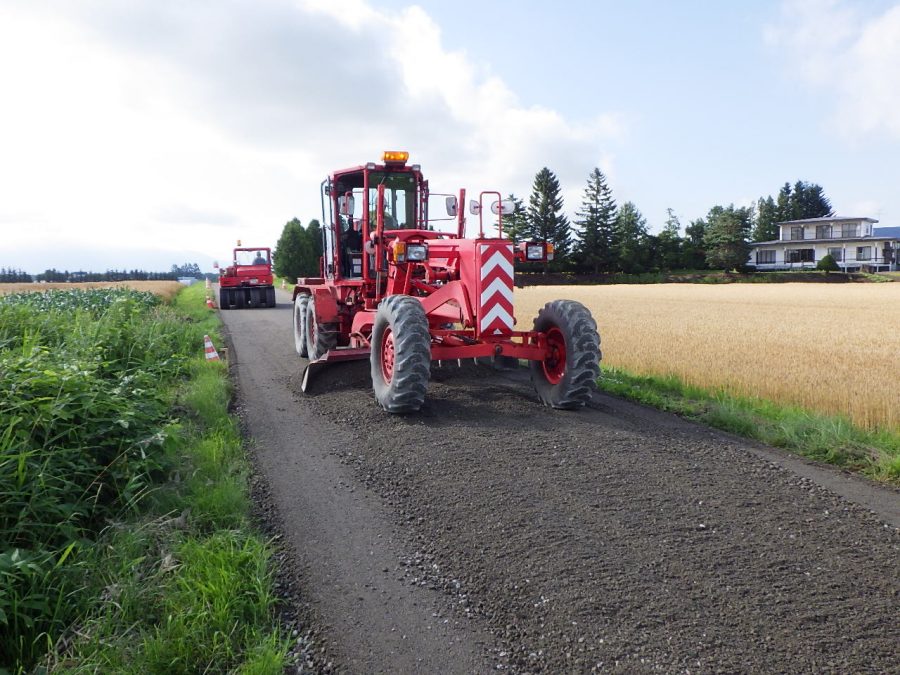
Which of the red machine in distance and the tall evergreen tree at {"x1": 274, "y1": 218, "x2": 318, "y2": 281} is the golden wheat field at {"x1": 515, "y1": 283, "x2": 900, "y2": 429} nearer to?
the red machine in distance

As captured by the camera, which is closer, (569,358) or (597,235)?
(569,358)

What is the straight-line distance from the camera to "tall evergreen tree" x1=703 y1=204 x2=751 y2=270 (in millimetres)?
56906

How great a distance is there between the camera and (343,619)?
9.74 feet

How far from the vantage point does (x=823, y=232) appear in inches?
2472

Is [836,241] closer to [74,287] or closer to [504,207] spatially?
[74,287]

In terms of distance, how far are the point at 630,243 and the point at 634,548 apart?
57738mm

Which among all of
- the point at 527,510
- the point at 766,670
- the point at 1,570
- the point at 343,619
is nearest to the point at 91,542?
the point at 1,570

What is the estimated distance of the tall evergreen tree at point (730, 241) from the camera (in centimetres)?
5691

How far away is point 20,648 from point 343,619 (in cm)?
136

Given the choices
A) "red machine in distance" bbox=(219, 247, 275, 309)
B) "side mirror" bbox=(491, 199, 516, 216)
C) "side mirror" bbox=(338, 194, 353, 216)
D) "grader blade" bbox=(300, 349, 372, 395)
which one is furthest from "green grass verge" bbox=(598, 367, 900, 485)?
"red machine in distance" bbox=(219, 247, 275, 309)

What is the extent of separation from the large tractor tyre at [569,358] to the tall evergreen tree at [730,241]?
56.1 meters

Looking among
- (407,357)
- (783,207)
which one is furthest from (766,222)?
(407,357)

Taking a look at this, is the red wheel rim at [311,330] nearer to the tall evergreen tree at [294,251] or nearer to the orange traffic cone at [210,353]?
the orange traffic cone at [210,353]

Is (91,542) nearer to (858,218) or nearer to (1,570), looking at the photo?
(1,570)
